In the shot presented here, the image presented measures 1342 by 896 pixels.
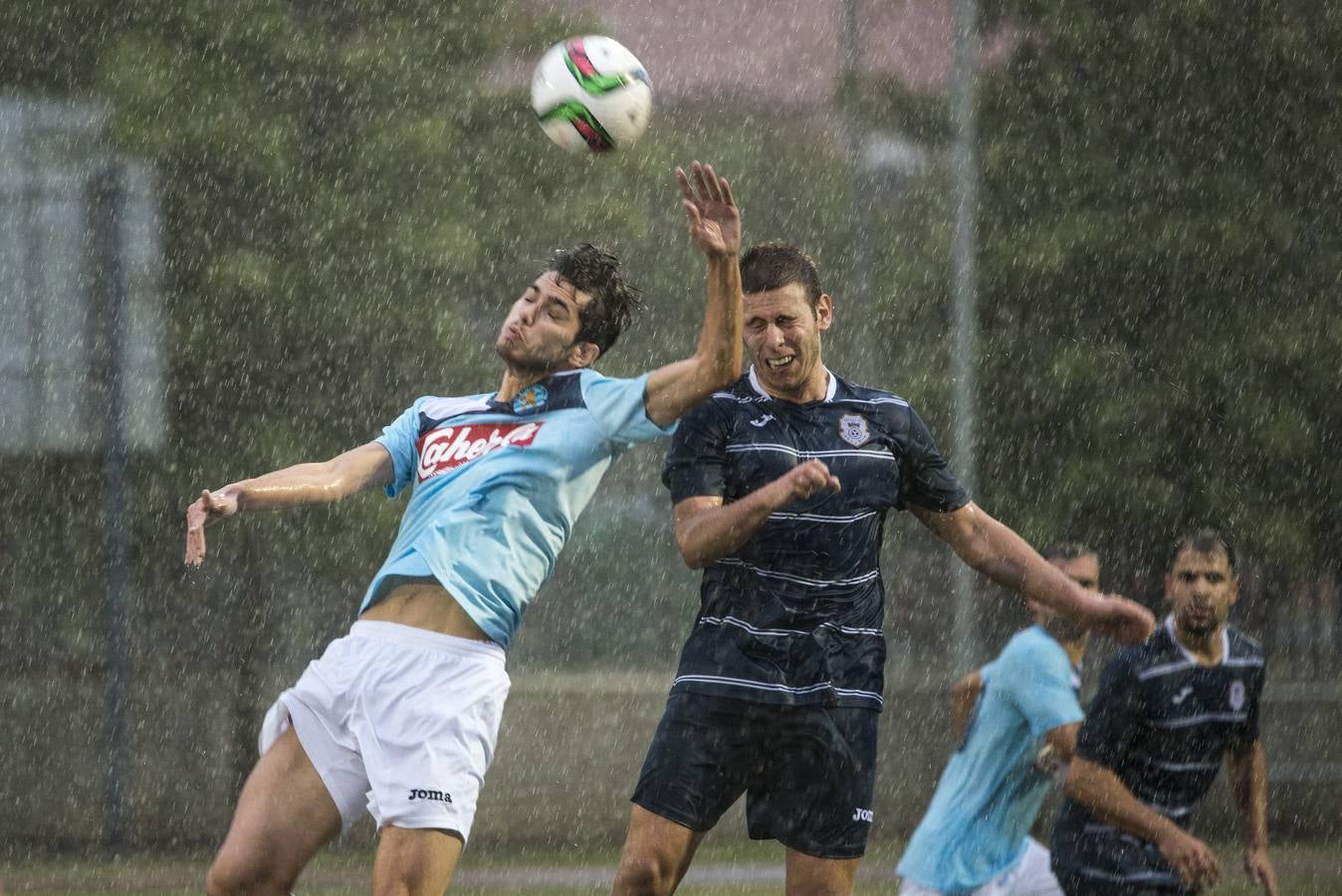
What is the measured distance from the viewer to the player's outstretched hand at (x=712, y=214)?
479cm

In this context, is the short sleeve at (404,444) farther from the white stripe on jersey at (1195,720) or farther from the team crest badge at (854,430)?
the white stripe on jersey at (1195,720)

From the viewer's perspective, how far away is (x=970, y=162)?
1237 cm

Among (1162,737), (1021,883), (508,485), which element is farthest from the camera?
(1021,883)

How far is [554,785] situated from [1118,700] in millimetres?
7882

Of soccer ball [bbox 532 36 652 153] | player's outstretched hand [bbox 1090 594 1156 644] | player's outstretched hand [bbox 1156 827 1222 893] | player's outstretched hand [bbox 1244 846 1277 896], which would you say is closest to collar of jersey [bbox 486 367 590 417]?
soccer ball [bbox 532 36 652 153]

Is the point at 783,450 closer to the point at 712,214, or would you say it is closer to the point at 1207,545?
the point at 712,214

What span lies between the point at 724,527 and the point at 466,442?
3.40ft

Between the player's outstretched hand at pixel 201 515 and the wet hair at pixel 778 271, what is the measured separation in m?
1.53

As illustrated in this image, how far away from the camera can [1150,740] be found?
580 cm

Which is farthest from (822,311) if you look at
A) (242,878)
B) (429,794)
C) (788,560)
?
(242,878)

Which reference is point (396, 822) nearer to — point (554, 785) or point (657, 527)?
point (554, 785)

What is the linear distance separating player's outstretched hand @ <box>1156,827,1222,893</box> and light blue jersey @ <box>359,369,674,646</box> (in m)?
2.01

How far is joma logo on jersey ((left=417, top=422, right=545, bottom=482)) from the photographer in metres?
5.23

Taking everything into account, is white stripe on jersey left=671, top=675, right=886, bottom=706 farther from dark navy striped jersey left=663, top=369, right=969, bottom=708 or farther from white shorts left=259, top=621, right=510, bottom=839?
white shorts left=259, top=621, right=510, bottom=839
